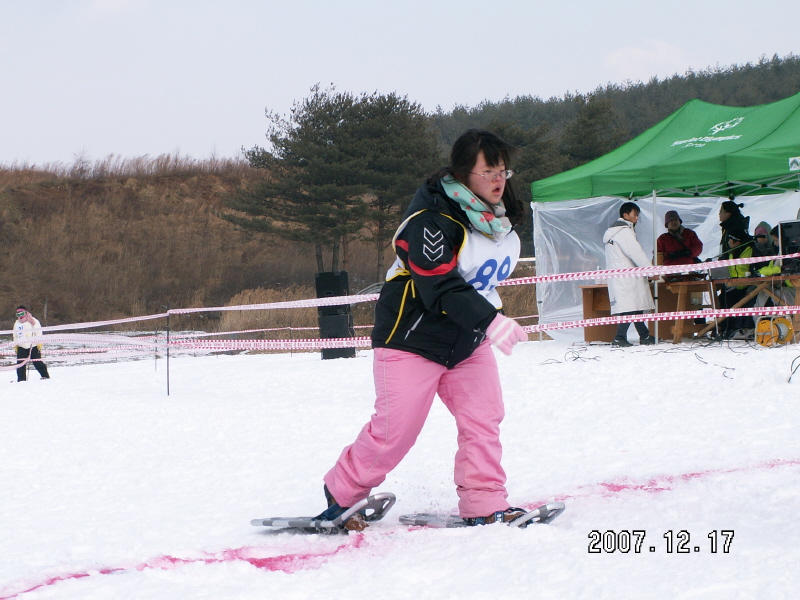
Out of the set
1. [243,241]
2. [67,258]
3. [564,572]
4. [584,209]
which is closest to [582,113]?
[243,241]

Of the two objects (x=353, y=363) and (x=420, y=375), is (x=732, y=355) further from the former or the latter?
(x=420, y=375)

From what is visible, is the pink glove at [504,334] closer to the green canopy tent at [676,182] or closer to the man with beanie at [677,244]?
the green canopy tent at [676,182]

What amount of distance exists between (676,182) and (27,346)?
986cm

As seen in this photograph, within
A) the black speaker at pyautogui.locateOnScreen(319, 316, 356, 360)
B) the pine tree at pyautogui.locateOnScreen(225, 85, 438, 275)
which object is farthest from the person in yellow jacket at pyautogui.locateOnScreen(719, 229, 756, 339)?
the pine tree at pyautogui.locateOnScreen(225, 85, 438, 275)

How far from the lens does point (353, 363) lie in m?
10.2

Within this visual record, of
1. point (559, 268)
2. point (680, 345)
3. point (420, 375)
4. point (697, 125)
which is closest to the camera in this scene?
point (420, 375)

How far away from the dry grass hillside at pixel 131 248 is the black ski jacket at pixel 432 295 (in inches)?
1003

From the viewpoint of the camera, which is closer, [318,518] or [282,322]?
[318,518]

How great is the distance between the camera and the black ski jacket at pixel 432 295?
2875mm

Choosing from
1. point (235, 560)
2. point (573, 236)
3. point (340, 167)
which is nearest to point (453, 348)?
point (235, 560)

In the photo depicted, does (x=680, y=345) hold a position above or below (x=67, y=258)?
below

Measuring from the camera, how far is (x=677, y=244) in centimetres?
1100

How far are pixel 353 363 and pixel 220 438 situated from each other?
465cm
